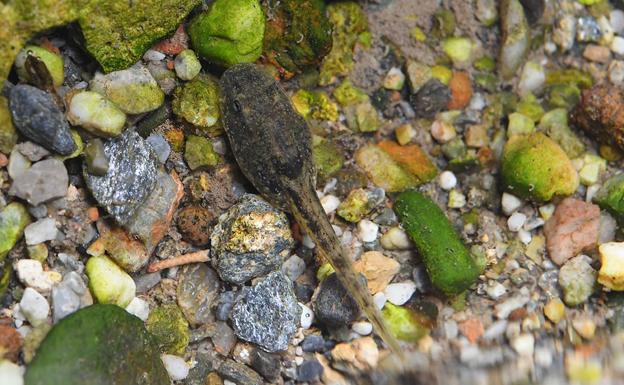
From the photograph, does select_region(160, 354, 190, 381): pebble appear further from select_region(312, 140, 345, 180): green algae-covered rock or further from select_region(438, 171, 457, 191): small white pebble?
select_region(438, 171, 457, 191): small white pebble

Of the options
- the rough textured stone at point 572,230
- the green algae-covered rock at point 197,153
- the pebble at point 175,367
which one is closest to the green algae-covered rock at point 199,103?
the green algae-covered rock at point 197,153

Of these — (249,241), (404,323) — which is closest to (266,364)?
(249,241)

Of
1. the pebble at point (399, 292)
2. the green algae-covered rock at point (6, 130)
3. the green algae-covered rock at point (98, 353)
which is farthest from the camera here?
the pebble at point (399, 292)

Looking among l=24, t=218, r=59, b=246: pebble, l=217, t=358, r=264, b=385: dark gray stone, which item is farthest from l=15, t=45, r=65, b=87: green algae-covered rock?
l=217, t=358, r=264, b=385: dark gray stone

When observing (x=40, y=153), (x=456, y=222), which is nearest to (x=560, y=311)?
(x=456, y=222)

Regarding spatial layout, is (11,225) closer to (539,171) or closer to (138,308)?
(138,308)

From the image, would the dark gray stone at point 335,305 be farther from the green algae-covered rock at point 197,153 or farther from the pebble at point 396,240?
the green algae-covered rock at point 197,153
